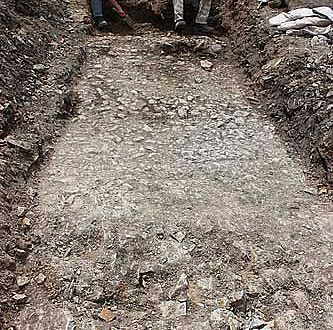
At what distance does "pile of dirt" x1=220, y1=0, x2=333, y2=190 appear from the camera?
4289mm

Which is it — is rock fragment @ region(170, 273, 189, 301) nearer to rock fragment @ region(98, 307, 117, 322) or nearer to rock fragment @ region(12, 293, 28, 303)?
rock fragment @ region(98, 307, 117, 322)

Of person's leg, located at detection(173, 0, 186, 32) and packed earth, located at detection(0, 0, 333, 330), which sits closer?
packed earth, located at detection(0, 0, 333, 330)

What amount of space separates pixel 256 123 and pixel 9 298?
2.81m

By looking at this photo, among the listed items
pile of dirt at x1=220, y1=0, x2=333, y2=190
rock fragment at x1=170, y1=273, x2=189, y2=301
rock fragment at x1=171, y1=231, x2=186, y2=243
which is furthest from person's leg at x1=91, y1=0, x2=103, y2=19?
rock fragment at x1=170, y1=273, x2=189, y2=301

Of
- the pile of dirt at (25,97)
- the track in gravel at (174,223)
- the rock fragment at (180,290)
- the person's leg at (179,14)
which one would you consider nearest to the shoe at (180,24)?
the person's leg at (179,14)

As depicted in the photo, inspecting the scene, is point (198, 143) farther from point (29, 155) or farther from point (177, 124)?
point (29, 155)

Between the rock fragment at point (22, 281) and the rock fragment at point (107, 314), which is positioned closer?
the rock fragment at point (107, 314)

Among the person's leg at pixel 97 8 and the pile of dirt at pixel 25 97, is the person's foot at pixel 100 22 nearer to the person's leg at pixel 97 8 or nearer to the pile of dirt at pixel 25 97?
the person's leg at pixel 97 8

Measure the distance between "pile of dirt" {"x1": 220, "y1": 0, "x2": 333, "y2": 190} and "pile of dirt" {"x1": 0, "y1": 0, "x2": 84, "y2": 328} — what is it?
1.97 meters

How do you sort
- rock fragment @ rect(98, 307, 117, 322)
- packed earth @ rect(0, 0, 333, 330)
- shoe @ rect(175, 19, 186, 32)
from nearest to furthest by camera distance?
rock fragment @ rect(98, 307, 117, 322) < packed earth @ rect(0, 0, 333, 330) < shoe @ rect(175, 19, 186, 32)

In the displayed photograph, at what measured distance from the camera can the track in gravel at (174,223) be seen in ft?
→ 10.2

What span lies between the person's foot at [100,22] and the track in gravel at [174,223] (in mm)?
1462

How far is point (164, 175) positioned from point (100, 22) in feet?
9.59

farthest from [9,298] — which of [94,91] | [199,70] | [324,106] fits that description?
[199,70]
